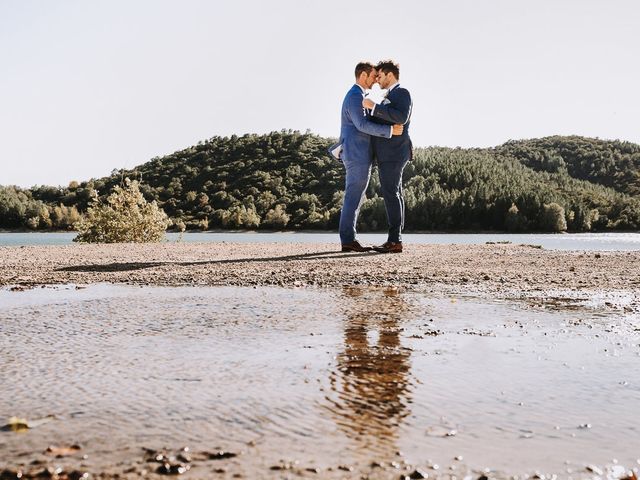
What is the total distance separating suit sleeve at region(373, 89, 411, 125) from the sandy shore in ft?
6.89

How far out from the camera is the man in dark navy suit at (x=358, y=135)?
990cm

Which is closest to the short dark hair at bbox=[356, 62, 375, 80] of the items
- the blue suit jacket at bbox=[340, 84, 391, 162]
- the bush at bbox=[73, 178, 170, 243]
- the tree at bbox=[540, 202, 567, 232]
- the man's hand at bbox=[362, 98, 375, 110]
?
the blue suit jacket at bbox=[340, 84, 391, 162]

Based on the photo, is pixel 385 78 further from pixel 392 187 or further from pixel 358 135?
pixel 392 187

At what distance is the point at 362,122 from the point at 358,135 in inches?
14.5

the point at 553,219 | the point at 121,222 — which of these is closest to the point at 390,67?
the point at 121,222

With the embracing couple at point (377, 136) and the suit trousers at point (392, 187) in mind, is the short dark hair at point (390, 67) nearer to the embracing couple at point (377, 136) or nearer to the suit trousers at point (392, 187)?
the embracing couple at point (377, 136)

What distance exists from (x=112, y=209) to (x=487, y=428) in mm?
22830

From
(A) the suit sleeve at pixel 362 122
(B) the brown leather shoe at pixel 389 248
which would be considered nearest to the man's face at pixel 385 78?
(A) the suit sleeve at pixel 362 122

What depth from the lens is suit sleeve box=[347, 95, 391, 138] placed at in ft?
32.2

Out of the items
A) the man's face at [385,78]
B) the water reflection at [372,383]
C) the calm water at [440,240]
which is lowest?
the calm water at [440,240]

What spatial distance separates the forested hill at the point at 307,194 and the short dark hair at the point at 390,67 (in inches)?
2314

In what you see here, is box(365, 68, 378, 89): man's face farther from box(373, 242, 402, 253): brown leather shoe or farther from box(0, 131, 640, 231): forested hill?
box(0, 131, 640, 231): forested hill

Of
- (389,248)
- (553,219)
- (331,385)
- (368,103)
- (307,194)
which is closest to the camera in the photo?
(331,385)

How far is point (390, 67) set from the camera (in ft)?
33.2
